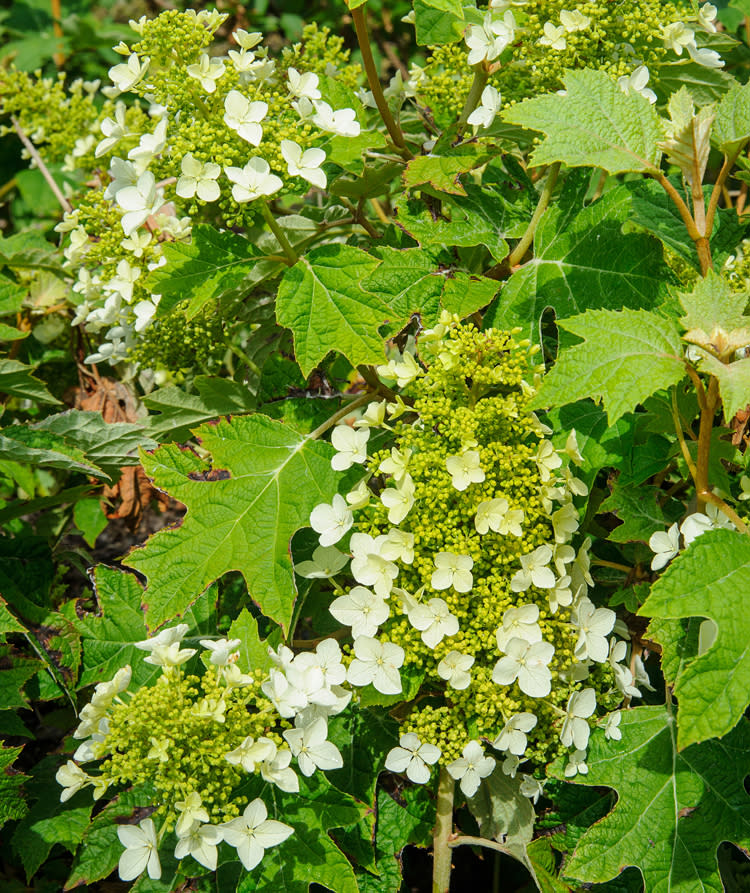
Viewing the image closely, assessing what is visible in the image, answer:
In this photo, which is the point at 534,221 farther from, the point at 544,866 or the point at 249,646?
the point at 544,866

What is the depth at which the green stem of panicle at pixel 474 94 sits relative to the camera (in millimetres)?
1830

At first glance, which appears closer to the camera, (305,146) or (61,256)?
(305,146)

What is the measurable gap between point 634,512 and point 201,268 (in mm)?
1026

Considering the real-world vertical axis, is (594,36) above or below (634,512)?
above

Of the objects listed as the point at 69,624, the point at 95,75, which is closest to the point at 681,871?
the point at 69,624

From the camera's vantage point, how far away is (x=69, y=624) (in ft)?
6.16

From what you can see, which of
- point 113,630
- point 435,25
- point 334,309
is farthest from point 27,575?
point 435,25

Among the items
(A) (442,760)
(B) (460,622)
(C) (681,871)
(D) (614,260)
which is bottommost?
(C) (681,871)

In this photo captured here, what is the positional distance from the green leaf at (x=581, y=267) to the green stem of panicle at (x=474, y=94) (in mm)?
298

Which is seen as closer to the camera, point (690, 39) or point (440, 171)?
point (440, 171)

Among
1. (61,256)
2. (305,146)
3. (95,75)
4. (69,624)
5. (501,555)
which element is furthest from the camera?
(95,75)

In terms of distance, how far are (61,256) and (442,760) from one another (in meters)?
1.96

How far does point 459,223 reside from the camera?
1.77m

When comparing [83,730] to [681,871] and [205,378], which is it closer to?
[205,378]
